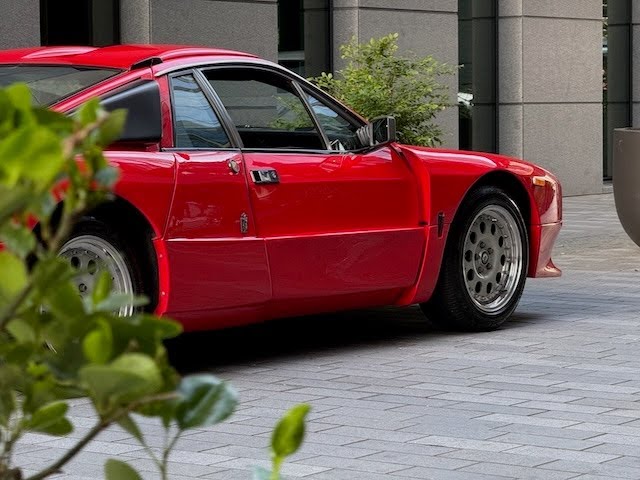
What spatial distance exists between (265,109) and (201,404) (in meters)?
5.79

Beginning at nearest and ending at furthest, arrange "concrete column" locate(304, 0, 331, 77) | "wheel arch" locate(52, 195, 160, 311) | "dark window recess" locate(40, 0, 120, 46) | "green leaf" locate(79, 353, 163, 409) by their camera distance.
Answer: "green leaf" locate(79, 353, 163, 409)
"wheel arch" locate(52, 195, 160, 311)
"dark window recess" locate(40, 0, 120, 46)
"concrete column" locate(304, 0, 331, 77)

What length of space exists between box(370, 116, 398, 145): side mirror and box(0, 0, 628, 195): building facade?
268 inches

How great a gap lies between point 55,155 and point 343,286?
19.9 ft

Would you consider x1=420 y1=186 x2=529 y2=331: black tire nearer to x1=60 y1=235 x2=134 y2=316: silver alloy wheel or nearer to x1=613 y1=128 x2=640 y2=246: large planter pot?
x1=60 y1=235 x2=134 y2=316: silver alloy wheel

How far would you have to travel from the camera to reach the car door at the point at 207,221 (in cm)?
643

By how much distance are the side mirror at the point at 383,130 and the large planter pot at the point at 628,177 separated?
16.1ft

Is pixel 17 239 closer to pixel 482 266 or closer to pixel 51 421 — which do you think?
pixel 51 421

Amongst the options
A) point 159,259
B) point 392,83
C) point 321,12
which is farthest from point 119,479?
point 321,12

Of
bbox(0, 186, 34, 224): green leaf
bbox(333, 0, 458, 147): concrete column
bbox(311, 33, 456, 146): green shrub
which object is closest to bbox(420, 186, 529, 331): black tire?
bbox(311, 33, 456, 146): green shrub

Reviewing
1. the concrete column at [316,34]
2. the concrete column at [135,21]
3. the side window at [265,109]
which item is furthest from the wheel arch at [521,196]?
the concrete column at [316,34]

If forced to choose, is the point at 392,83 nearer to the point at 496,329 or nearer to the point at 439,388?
the point at 496,329

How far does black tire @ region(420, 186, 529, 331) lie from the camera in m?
7.89

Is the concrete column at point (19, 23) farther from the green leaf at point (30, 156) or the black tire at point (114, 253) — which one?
the green leaf at point (30, 156)

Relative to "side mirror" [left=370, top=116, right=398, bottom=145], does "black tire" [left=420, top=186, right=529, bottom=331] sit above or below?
below
